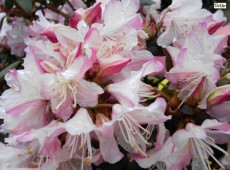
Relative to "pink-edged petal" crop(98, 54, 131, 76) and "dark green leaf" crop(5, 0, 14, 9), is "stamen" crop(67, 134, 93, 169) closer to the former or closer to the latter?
"pink-edged petal" crop(98, 54, 131, 76)

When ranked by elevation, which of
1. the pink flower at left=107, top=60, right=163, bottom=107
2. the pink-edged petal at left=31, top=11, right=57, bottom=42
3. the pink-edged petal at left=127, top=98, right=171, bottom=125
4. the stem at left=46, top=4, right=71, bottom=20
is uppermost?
the pink-edged petal at left=31, top=11, right=57, bottom=42

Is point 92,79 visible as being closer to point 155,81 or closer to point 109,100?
point 109,100

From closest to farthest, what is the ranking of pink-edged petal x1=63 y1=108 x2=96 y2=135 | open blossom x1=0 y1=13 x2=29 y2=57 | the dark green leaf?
pink-edged petal x1=63 y1=108 x2=96 y2=135, the dark green leaf, open blossom x1=0 y1=13 x2=29 y2=57

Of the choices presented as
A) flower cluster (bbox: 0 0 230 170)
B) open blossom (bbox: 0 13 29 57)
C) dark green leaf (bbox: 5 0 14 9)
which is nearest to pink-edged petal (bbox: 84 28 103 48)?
flower cluster (bbox: 0 0 230 170)

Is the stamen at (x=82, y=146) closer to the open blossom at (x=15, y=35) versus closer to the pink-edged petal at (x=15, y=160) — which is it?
the pink-edged petal at (x=15, y=160)

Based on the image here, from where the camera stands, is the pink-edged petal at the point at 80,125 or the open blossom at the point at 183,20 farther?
the open blossom at the point at 183,20

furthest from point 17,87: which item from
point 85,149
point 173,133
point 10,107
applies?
point 173,133

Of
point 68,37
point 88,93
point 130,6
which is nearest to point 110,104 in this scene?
point 88,93

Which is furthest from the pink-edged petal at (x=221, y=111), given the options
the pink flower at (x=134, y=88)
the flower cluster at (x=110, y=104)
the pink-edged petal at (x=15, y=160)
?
the pink-edged petal at (x=15, y=160)
